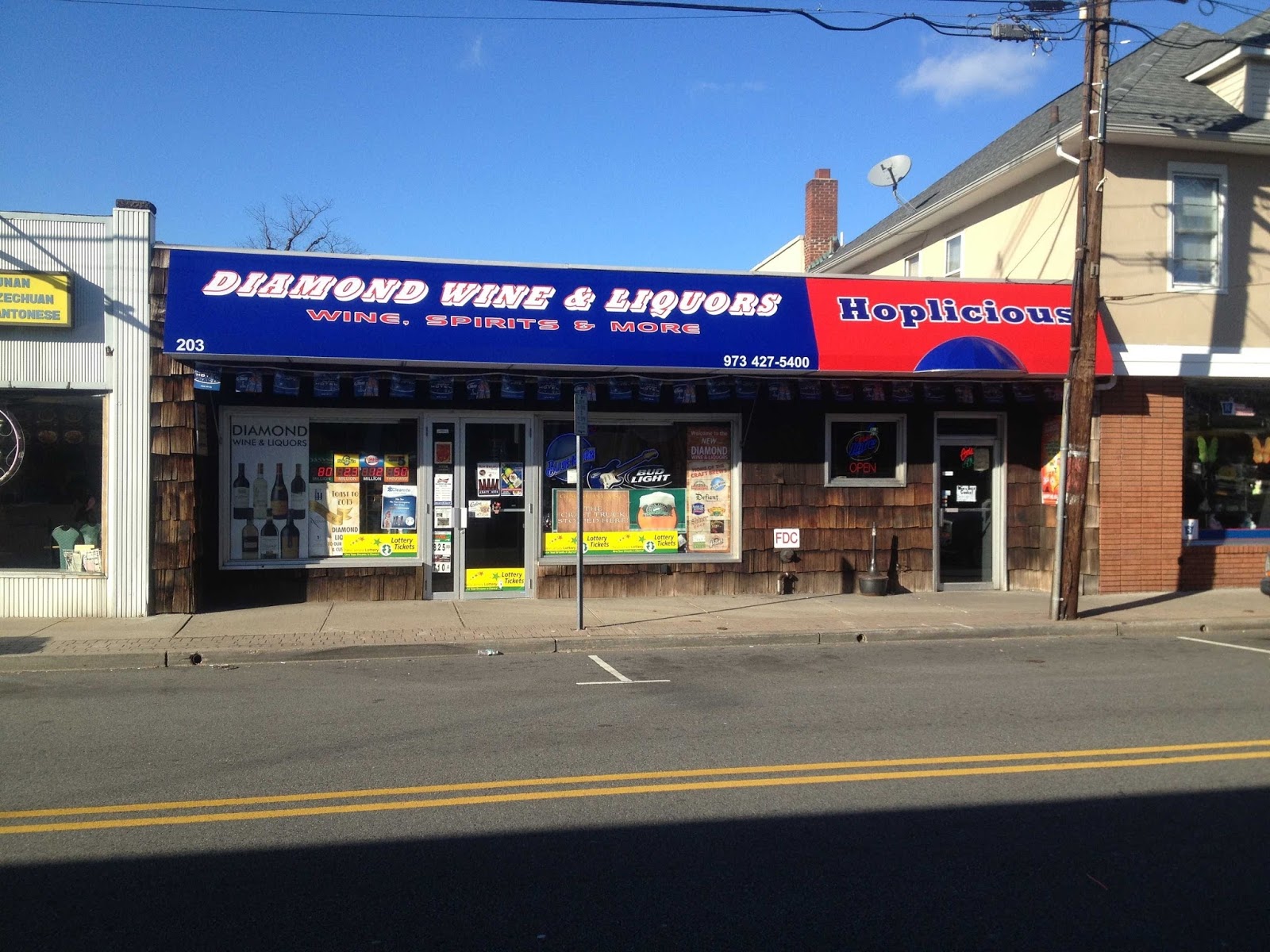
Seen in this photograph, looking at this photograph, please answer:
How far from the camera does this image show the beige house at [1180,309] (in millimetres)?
14750

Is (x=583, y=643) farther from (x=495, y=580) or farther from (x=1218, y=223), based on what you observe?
(x=1218, y=223)

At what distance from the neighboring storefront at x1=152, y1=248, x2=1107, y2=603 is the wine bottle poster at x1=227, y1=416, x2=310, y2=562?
0.10 feet

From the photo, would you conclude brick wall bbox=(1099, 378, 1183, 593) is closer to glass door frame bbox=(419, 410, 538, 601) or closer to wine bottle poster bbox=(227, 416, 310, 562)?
glass door frame bbox=(419, 410, 538, 601)

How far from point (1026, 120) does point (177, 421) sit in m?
16.5

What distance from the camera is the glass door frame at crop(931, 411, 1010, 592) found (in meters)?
15.3

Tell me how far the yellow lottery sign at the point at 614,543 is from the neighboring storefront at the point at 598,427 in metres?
0.03

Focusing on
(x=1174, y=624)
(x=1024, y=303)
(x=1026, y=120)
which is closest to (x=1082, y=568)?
(x=1174, y=624)

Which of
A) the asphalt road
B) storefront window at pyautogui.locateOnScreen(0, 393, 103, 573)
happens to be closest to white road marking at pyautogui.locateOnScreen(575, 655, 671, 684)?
the asphalt road

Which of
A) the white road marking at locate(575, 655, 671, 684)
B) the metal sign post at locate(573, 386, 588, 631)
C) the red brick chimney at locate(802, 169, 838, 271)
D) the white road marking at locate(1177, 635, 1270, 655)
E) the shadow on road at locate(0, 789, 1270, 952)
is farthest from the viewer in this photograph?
the red brick chimney at locate(802, 169, 838, 271)

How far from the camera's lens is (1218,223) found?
49.5 ft

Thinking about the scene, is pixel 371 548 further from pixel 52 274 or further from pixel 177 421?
pixel 52 274

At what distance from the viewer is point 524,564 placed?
47.0 ft

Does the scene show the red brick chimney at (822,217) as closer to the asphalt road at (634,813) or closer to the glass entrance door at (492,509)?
the glass entrance door at (492,509)

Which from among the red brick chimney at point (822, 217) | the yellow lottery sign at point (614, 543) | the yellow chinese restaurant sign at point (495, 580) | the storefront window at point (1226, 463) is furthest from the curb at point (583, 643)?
the red brick chimney at point (822, 217)
